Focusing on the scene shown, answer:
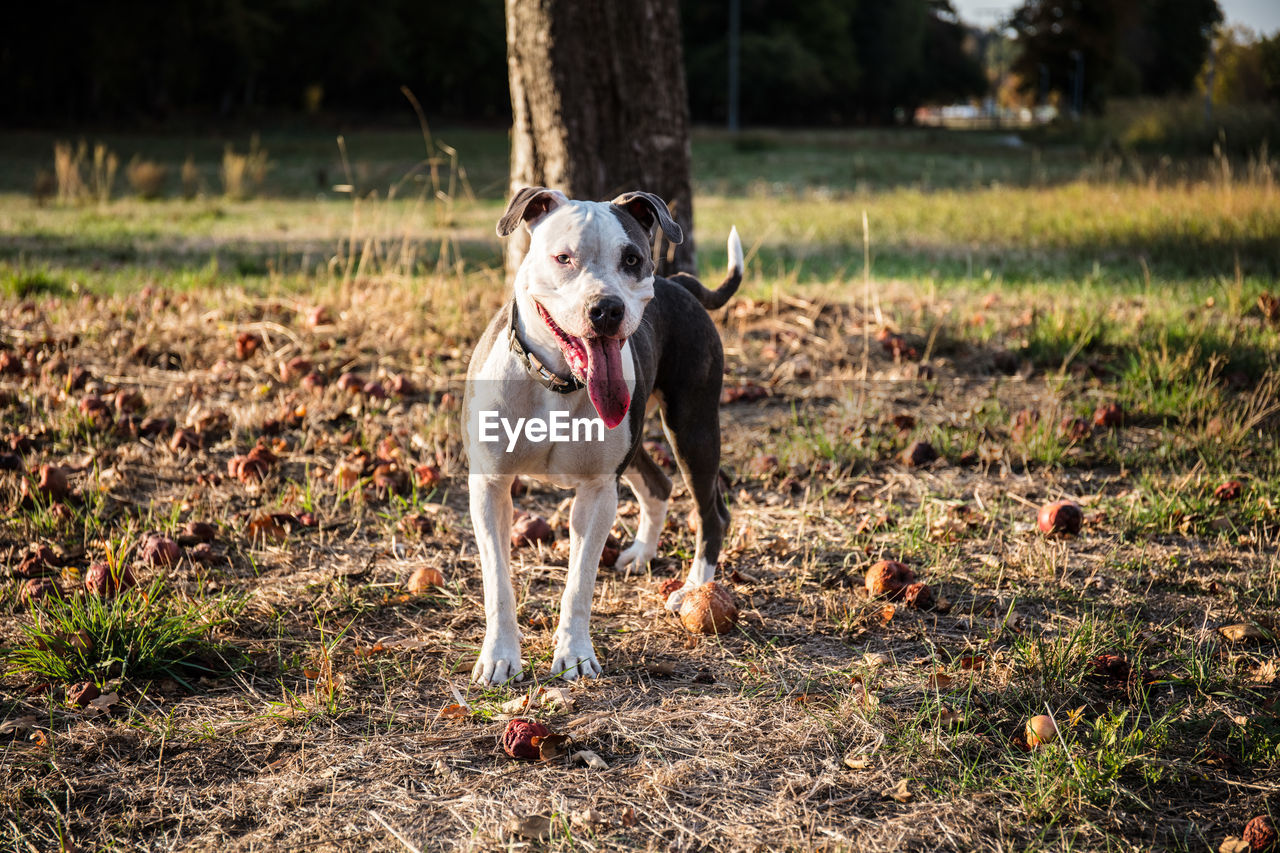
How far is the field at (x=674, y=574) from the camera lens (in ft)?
7.81

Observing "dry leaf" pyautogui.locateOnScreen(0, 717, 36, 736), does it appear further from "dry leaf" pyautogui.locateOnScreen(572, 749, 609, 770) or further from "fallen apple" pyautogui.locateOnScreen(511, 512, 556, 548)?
"fallen apple" pyautogui.locateOnScreen(511, 512, 556, 548)

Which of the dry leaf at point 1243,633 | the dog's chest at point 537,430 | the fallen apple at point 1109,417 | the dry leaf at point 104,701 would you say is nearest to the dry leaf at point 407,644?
the dog's chest at point 537,430

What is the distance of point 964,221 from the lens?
11797mm

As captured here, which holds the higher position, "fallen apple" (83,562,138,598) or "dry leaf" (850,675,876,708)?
"fallen apple" (83,562,138,598)

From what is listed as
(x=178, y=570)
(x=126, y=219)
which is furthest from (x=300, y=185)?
(x=178, y=570)

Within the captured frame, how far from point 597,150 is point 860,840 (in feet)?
15.6

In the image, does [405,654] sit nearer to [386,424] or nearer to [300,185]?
[386,424]

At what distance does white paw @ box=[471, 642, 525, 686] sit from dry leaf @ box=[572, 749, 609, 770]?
18.0 inches

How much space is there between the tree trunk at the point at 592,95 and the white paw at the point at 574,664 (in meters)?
3.42

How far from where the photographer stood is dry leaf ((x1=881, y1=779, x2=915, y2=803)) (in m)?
2.38

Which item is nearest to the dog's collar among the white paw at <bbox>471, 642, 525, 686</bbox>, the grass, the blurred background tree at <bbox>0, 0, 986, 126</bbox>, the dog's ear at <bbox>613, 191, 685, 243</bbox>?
the dog's ear at <bbox>613, 191, 685, 243</bbox>

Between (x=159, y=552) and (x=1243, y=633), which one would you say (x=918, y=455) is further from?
(x=159, y=552)

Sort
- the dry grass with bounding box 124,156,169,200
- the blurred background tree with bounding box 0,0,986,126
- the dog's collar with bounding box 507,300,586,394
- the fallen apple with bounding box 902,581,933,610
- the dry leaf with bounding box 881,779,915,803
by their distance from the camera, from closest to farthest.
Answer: the dry leaf with bounding box 881,779,915,803, the dog's collar with bounding box 507,300,586,394, the fallen apple with bounding box 902,581,933,610, the dry grass with bounding box 124,156,169,200, the blurred background tree with bounding box 0,0,986,126

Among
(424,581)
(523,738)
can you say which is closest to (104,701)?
(424,581)
